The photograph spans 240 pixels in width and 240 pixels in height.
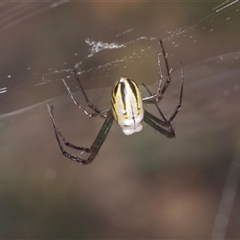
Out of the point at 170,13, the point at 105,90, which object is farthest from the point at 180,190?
the point at 170,13

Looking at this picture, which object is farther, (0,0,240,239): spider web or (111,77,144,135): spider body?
(0,0,240,239): spider web

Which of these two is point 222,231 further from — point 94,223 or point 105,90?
point 105,90

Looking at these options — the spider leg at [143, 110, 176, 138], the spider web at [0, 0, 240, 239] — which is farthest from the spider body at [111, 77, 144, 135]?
the spider web at [0, 0, 240, 239]

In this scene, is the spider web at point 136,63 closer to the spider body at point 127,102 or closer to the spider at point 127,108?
the spider at point 127,108

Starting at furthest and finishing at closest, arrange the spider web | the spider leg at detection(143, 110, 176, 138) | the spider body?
1. the spider web
2. the spider leg at detection(143, 110, 176, 138)
3. the spider body

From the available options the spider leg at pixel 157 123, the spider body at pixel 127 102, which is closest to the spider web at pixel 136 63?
the spider leg at pixel 157 123

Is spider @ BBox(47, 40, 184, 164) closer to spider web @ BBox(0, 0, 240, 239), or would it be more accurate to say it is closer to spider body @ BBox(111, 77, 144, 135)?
spider body @ BBox(111, 77, 144, 135)
